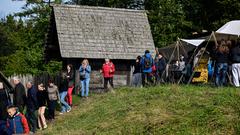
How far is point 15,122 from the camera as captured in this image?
39.5 ft

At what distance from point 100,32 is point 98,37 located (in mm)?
506

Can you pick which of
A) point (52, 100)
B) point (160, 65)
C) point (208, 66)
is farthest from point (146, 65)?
point (52, 100)

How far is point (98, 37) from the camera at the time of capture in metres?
26.0

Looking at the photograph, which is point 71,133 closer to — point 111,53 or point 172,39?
point 111,53

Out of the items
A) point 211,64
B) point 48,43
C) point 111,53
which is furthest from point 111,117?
point 48,43

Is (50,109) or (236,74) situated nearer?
(236,74)

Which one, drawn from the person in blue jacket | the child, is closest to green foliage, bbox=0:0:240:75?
the person in blue jacket

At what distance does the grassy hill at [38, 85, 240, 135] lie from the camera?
1095 cm

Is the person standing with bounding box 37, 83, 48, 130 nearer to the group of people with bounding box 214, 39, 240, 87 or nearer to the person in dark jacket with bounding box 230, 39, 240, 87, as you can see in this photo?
the group of people with bounding box 214, 39, 240, 87

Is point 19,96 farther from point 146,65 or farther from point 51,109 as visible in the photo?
point 146,65

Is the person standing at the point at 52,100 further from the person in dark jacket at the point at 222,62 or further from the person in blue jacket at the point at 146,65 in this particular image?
the person in dark jacket at the point at 222,62

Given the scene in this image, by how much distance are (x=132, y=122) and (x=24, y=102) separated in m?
6.86

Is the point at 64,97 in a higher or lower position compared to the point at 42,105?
higher

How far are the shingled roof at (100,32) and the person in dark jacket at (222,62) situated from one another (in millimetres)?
9116
